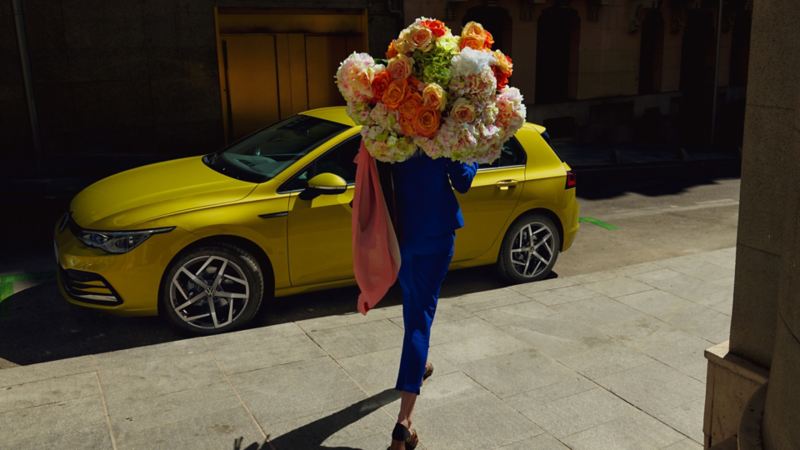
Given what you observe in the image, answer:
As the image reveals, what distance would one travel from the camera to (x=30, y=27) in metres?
14.3

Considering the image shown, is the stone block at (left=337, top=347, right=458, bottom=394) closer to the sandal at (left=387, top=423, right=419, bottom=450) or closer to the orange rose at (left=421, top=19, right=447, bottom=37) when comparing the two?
the sandal at (left=387, top=423, right=419, bottom=450)

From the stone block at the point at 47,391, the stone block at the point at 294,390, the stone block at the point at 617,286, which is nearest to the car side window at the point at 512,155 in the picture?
the stone block at the point at 617,286

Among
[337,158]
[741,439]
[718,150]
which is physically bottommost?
[718,150]

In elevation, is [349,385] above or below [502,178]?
below

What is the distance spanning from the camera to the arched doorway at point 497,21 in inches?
754

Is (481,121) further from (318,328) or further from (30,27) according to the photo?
(30,27)

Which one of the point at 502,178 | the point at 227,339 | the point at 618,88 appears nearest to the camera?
the point at 227,339

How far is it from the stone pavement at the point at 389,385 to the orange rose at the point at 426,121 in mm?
1731

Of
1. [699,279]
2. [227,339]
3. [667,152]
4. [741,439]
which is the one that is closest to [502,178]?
[699,279]

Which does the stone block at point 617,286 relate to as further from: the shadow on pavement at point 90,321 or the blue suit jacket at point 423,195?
the blue suit jacket at point 423,195

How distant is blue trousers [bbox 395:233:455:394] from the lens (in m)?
4.59

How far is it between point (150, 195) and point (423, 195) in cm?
290

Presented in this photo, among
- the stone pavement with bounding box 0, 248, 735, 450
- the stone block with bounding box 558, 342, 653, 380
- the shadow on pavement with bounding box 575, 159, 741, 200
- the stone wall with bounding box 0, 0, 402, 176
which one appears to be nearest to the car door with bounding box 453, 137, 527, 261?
the stone pavement with bounding box 0, 248, 735, 450

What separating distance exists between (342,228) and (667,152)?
1382 cm
